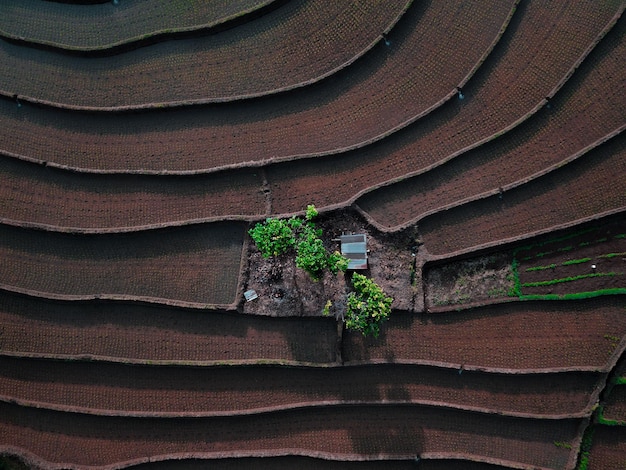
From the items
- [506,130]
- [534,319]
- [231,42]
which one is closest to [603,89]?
[506,130]

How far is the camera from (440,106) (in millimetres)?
22219

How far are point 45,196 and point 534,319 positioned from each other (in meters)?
23.9

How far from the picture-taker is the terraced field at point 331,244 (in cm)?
2184

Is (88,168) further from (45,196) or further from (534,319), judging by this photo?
(534,319)

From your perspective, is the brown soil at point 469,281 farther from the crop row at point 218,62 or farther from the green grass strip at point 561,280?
the crop row at point 218,62

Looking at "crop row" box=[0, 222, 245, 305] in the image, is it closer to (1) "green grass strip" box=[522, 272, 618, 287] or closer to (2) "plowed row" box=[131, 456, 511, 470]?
(2) "plowed row" box=[131, 456, 511, 470]

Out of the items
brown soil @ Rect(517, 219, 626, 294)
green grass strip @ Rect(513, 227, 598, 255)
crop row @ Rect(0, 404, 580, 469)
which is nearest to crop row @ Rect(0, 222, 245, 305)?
crop row @ Rect(0, 404, 580, 469)

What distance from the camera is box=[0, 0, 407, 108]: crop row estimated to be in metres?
22.6

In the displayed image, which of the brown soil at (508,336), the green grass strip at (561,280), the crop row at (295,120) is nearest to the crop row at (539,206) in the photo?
the green grass strip at (561,280)

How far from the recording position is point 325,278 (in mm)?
21922

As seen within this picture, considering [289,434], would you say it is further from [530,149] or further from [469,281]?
[530,149]

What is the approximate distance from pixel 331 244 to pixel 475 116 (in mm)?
9134

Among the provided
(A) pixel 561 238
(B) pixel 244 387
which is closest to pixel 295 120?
(B) pixel 244 387

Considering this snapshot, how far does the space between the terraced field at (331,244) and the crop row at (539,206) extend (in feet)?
0.34
